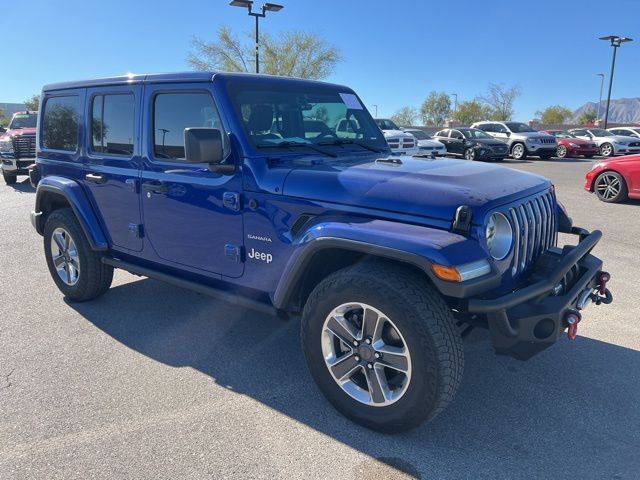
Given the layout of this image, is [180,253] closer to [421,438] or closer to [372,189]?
[372,189]

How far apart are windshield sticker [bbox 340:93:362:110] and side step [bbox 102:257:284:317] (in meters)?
1.83

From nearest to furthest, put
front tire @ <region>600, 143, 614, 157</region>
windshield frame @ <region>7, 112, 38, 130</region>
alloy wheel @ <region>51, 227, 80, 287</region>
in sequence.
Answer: alloy wheel @ <region>51, 227, 80, 287</region> < windshield frame @ <region>7, 112, 38, 130</region> < front tire @ <region>600, 143, 614, 157</region>

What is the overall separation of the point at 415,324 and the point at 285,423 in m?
1.01

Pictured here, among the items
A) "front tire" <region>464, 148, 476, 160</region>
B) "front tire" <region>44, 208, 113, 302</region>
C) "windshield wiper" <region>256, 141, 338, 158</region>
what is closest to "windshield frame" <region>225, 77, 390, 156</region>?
"windshield wiper" <region>256, 141, 338, 158</region>

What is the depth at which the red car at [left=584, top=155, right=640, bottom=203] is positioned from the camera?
364 inches

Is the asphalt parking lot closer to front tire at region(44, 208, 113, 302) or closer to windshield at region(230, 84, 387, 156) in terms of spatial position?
front tire at region(44, 208, 113, 302)

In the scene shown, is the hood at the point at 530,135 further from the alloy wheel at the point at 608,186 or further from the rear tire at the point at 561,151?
the alloy wheel at the point at 608,186

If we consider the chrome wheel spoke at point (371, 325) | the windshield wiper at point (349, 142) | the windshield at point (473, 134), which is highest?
the windshield at point (473, 134)

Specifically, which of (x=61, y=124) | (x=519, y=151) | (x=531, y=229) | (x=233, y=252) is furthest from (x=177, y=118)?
(x=519, y=151)

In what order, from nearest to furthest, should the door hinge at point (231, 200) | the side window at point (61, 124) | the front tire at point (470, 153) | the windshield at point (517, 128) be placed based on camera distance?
the door hinge at point (231, 200)
the side window at point (61, 124)
the front tire at point (470, 153)
the windshield at point (517, 128)

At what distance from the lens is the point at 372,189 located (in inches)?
106

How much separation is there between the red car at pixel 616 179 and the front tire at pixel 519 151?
476 inches

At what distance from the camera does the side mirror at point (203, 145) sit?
2896 millimetres

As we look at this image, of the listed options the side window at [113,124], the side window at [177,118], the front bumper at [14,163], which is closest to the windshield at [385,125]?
the front bumper at [14,163]
